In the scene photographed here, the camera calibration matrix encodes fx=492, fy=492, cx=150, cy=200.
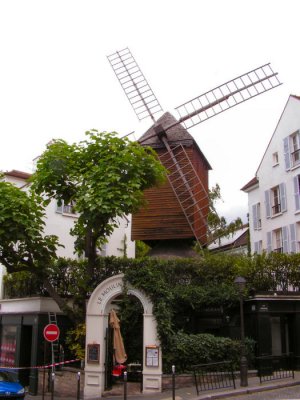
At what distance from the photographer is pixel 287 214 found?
29.6 meters

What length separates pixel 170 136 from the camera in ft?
84.0

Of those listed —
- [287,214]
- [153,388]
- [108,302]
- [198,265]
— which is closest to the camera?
[153,388]

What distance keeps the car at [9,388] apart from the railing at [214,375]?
5.77 m

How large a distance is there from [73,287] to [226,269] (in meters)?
6.53

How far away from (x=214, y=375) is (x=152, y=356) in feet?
7.53

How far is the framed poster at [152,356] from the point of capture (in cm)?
1694

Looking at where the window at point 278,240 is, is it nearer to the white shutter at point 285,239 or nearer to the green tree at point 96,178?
the white shutter at point 285,239

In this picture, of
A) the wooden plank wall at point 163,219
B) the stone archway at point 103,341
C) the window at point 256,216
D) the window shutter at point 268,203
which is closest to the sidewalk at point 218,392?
the stone archway at point 103,341

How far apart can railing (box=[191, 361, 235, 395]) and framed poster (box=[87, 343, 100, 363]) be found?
3.37 meters

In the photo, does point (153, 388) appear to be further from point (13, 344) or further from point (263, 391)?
point (13, 344)

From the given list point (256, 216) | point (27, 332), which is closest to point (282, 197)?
point (256, 216)

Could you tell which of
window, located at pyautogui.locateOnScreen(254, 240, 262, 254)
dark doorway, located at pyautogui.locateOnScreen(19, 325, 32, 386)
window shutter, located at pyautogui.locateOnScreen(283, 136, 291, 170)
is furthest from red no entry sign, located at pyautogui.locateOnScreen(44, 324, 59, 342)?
window, located at pyautogui.locateOnScreen(254, 240, 262, 254)

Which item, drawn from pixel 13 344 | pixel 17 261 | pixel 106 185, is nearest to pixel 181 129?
pixel 106 185

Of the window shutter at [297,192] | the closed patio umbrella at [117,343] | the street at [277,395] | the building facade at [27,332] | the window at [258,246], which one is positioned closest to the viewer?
the street at [277,395]
